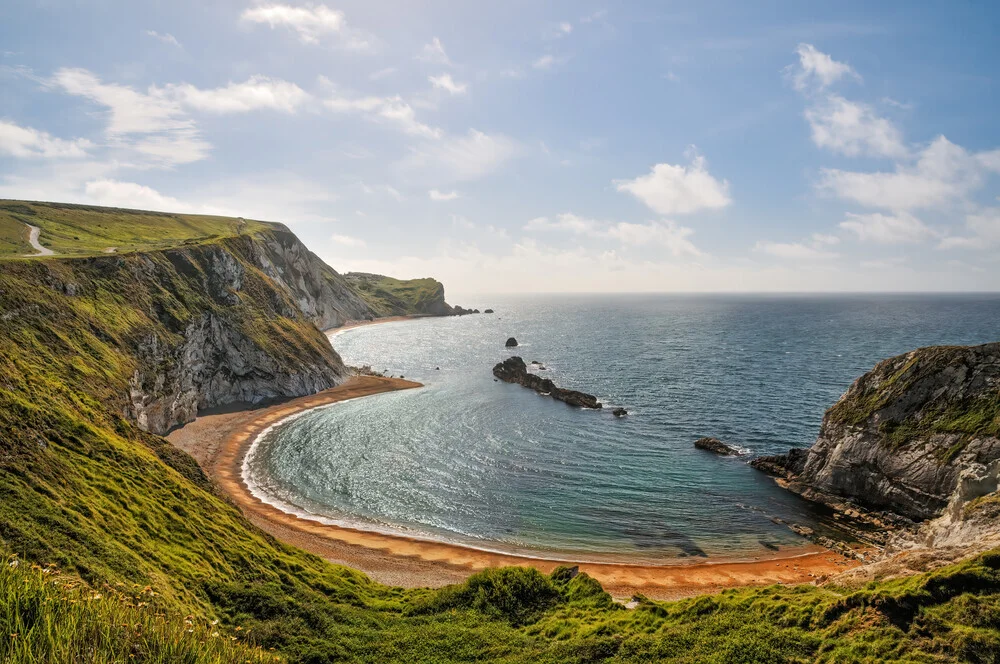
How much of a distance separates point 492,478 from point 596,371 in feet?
199

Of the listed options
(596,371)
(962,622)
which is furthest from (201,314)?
(962,622)

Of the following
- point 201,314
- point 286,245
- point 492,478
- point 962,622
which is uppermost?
point 286,245

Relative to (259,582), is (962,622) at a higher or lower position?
higher

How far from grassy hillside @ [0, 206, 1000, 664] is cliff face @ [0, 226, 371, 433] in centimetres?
1632

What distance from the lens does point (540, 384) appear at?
9069 cm

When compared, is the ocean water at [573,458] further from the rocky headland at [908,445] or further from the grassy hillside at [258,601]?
the grassy hillside at [258,601]

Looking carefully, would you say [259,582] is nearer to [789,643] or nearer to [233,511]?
[233,511]

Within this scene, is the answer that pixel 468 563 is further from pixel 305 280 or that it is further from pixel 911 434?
pixel 305 280

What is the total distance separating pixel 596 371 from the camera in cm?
10625

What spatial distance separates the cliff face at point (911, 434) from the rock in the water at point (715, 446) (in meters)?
7.02

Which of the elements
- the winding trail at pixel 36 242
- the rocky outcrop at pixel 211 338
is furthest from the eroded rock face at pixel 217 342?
the winding trail at pixel 36 242

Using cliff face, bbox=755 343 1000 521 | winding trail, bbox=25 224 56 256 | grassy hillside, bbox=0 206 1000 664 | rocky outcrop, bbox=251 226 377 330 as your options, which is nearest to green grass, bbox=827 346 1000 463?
cliff face, bbox=755 343 1000 521

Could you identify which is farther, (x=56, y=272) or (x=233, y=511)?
(x=56, y=272)

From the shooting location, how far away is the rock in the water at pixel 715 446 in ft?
186
